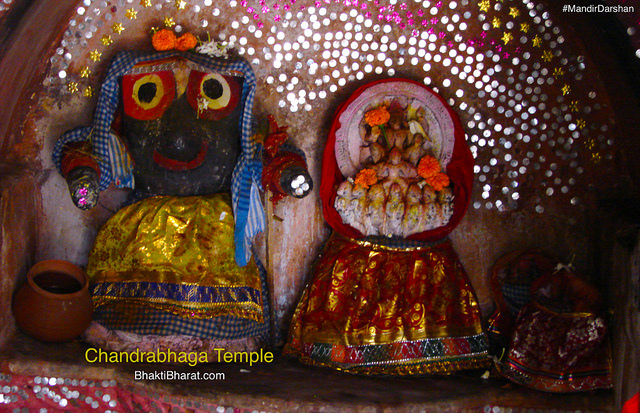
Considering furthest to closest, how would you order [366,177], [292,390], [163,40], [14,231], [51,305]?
[366,177]
[163,40]
[14,231]
[51,305]
[292,390]

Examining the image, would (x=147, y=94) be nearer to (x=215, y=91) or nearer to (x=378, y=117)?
(x=215, y=91)

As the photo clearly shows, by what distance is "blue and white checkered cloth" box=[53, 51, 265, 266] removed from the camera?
3.63 meters

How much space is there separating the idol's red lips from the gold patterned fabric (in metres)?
0.18

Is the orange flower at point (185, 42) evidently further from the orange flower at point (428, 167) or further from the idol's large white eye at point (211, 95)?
the orange flower at point (428, 167)

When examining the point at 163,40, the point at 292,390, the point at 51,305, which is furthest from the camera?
the point at 163,40

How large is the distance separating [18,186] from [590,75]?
3.20 metres

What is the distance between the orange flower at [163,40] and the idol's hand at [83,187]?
783 millimetres

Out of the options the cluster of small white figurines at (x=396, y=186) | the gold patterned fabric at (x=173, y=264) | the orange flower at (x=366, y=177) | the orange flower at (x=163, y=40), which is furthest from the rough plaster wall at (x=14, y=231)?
the orange flower at (x=366, y=177)

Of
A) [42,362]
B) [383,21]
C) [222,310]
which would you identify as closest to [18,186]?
[42,362]

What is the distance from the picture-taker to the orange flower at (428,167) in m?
3.79

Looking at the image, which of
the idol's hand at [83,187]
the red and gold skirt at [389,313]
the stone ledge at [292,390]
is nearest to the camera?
the stone ledge at [292,390]

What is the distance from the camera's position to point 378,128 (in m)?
3.87

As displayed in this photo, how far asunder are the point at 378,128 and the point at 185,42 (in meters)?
1.16

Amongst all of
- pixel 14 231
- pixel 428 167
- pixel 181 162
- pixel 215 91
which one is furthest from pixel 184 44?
pixel 428 167
